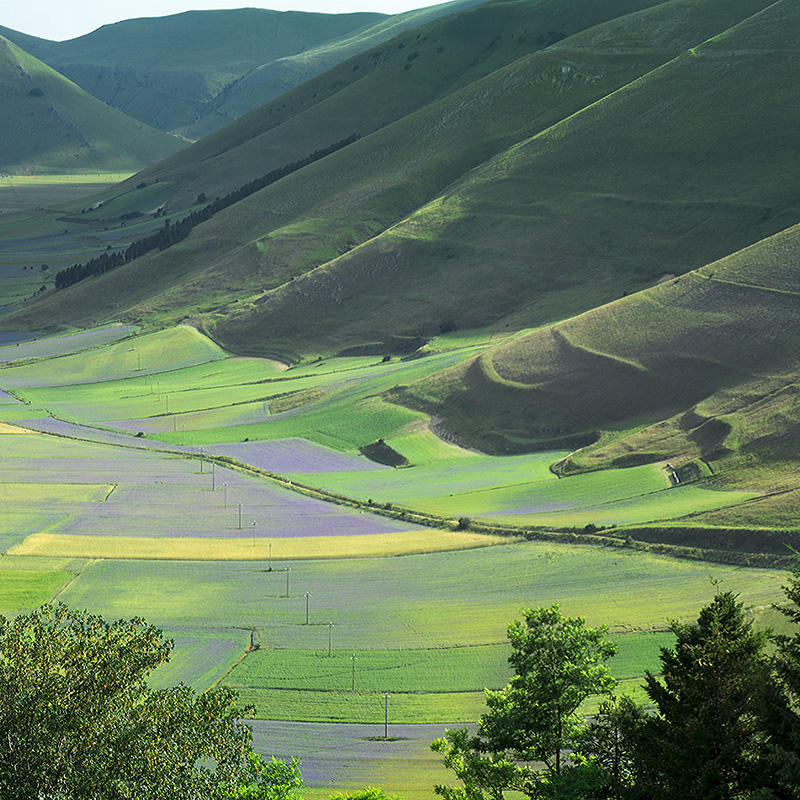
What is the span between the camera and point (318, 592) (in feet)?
249

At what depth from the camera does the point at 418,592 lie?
7538cm

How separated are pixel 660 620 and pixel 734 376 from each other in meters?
51.0

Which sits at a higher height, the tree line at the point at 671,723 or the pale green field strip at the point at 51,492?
the pale green field strip at the point at 51,492

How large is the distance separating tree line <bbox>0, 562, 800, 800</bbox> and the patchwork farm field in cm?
496

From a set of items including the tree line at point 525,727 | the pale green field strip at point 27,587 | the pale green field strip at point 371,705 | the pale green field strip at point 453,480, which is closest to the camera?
the tree line at point 525,727

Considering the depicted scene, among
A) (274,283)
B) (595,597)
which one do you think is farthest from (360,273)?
(595,597)

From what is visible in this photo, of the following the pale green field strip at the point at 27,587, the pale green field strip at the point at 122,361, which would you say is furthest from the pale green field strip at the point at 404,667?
the pale green field strip at the point at 122,361

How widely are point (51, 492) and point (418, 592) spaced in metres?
42.4

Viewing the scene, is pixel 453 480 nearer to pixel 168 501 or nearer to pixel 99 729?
pixel 168 501

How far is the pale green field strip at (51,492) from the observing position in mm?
98938

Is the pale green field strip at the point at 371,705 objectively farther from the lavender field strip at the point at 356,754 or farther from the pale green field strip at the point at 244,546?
the pale green field strip at the point at 244,546

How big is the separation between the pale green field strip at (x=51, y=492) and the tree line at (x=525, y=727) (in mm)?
64620

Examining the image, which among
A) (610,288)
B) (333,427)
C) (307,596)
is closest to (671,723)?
(307,596)

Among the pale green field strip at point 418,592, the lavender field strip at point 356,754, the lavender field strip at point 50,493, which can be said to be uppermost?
the lavender field strip at point 50,493
